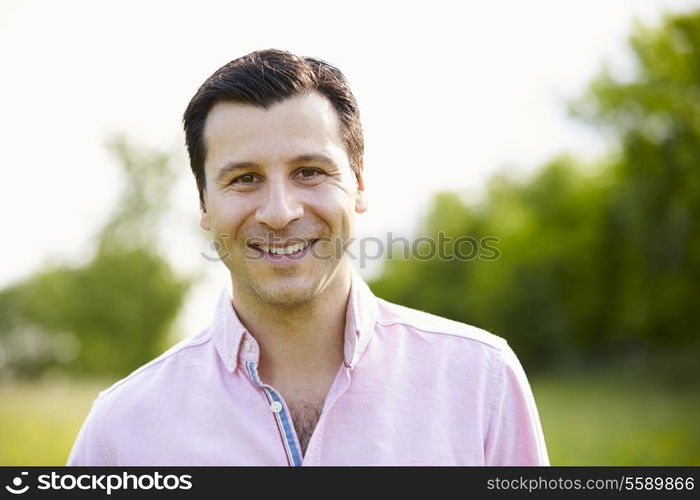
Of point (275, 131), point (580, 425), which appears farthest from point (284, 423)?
point (580, 425)

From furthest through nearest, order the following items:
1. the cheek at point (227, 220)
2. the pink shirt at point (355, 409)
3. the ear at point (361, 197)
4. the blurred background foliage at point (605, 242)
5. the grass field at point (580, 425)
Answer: the blurred background foliage at point (605, 242) < the grass field at point (580, 425) < the ear at point (361, 197) < the cheek at point (227, 220) < the pink shirt at point (355, 409)

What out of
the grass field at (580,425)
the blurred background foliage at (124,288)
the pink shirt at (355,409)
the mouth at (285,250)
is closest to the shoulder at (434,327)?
the pink shirt at (355,409)

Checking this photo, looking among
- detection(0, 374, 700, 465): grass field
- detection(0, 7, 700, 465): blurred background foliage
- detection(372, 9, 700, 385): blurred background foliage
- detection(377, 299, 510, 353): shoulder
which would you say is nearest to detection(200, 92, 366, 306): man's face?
detection(377, 299, 510, 353): shoulder

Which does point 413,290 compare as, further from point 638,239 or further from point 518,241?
point 638,239

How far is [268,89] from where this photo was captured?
2.87m

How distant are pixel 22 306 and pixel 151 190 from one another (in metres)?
10.7

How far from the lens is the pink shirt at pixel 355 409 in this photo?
107 inches

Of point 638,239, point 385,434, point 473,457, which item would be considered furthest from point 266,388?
point 638,239

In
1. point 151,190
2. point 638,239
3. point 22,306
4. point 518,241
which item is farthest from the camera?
point 22,306

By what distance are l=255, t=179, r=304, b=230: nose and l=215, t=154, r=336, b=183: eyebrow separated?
0.10 metres

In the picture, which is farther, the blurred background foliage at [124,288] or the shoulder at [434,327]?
the blurred background foliage at [124,288]

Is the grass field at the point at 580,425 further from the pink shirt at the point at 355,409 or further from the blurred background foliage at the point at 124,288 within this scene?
the pink shirt at the point at 355,409

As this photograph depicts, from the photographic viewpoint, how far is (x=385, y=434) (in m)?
2.74

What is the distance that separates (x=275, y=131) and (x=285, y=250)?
1.53ft
